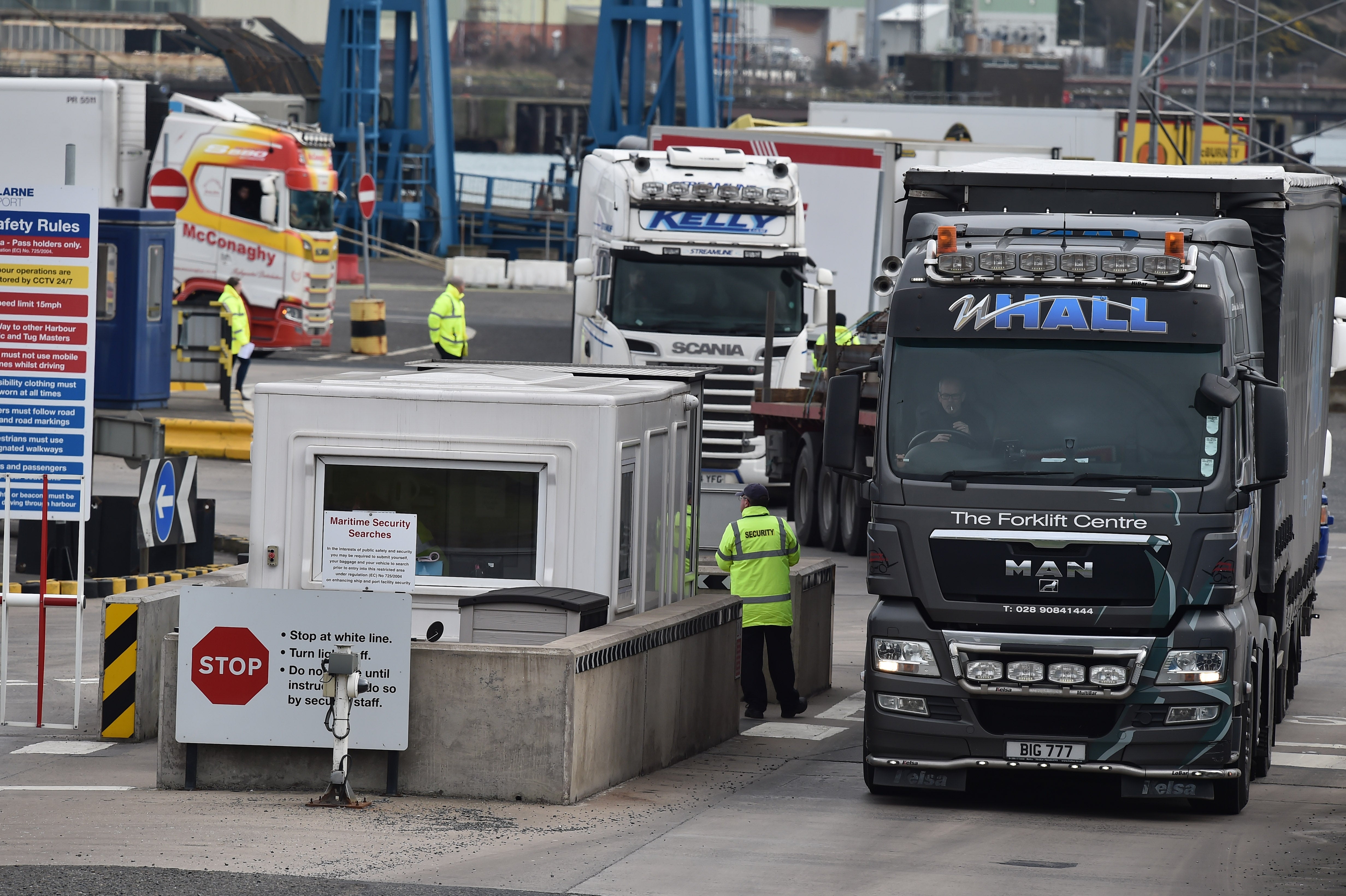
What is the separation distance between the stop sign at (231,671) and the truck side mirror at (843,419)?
10.6 feet

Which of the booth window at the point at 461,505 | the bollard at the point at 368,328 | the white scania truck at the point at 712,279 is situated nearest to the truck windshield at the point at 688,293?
the white scania truck at the point at 712,279

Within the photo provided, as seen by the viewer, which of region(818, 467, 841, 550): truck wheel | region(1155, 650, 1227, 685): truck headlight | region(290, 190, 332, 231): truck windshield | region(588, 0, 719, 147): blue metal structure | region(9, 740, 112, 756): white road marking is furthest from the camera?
region(588, 0, 719, 147): blue metal structure

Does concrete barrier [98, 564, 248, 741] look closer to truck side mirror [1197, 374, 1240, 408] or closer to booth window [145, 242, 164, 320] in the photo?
truck side mirror [1197, 374, 1240, 408]

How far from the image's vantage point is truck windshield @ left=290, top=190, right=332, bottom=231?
113ft

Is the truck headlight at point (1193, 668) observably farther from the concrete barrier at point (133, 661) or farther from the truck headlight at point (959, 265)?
the concrete barrier at point (133, 661)

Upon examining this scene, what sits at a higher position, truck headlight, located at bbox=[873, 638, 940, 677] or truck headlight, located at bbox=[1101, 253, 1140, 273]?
truck headlight, located at bbox=[1101, 253, 1140, 273]

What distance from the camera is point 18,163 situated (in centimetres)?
2862

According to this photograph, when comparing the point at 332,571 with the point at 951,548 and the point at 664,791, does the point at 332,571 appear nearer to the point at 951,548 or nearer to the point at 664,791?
the point at 664,791

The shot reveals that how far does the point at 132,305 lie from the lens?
72.7ft

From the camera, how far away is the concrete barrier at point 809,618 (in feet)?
49.1

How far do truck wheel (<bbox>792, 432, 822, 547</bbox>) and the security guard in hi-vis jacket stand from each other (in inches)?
358

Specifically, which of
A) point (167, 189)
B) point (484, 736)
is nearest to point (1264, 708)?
point (484, 736)

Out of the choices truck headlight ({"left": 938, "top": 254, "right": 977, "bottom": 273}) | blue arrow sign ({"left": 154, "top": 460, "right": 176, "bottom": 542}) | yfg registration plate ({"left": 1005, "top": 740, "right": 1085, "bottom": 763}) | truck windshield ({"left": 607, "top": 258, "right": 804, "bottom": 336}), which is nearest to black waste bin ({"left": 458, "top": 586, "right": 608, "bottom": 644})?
yfg registration plate ({"left": 1005, "top": 740, "right": 1085, "bottom": 763})

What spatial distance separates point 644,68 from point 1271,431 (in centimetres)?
4856
